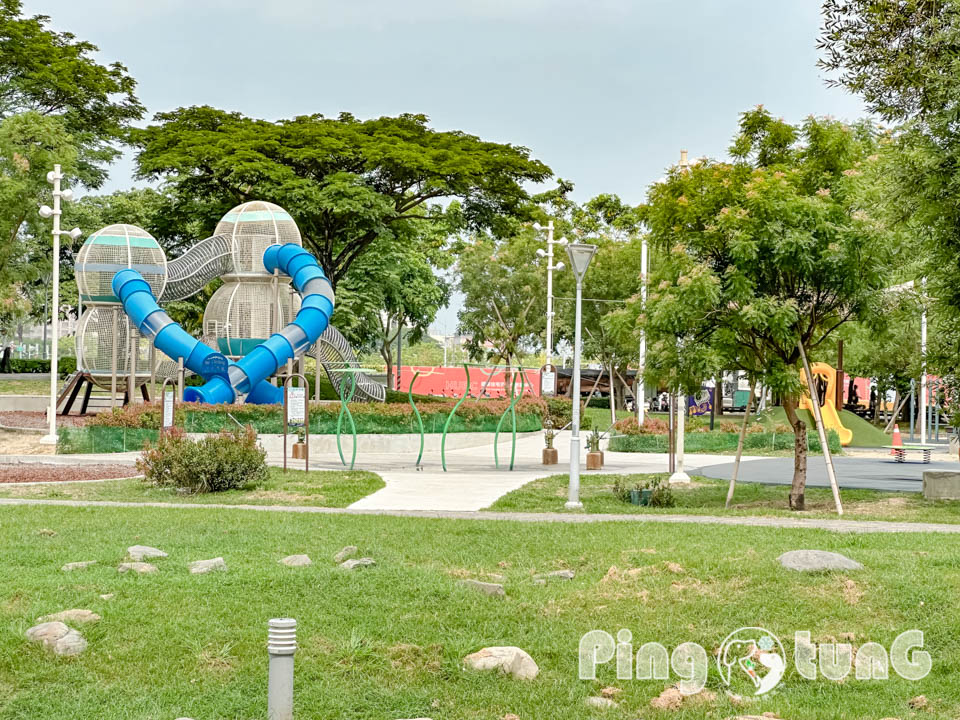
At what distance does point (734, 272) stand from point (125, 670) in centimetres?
1173

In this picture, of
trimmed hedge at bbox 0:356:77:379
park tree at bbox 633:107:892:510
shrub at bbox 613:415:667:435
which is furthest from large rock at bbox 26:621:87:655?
trimmed hedge at bbox 0:356:77:379

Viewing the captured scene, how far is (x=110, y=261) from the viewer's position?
33750 millimetres

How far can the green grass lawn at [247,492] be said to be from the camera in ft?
57.3

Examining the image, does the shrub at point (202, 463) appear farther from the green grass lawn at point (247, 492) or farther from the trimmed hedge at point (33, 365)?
the trimmed hedge at point (33, 365)

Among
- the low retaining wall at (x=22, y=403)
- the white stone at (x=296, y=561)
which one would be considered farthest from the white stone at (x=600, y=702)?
the low retaining wall at (x=22, y=403)

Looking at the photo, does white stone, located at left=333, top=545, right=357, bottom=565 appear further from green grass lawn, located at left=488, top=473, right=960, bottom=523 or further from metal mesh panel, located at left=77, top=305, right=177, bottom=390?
metal mesh panel, located at left=77, top=305, right=177, bottom=390

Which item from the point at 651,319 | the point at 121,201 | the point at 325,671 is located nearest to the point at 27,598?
the point at 325,671

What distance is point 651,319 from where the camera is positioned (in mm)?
17641

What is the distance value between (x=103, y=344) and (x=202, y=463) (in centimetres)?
1735

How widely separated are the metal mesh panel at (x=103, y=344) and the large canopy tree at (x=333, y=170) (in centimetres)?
777

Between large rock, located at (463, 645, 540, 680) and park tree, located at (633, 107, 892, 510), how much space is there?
9792mm

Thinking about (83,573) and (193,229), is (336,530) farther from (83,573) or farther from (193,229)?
(193,229)

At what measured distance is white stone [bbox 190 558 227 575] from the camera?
1048cm

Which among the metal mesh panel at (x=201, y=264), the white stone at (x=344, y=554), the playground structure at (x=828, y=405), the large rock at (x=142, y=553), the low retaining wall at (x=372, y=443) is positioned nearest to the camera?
the large rock at (x=142, y=553)
